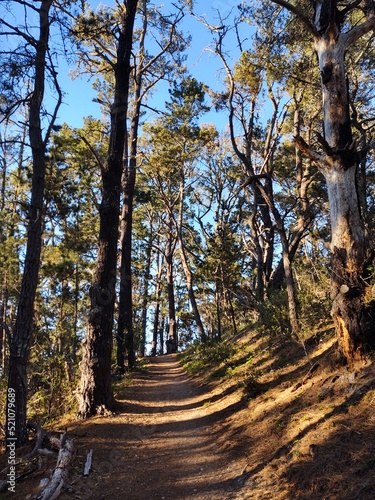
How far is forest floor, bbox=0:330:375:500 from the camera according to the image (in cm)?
358

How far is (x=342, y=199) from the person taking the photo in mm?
5203

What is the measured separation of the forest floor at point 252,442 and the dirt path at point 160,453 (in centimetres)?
2

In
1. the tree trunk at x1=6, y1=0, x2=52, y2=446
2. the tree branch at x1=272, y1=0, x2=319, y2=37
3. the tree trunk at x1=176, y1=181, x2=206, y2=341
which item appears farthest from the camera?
the tree trunk at x1=176, y1=181, x2=206, y2=341

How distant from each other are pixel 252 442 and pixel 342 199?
357 centimetres

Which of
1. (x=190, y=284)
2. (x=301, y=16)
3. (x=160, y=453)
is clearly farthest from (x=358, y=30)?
(x=190, y=284)

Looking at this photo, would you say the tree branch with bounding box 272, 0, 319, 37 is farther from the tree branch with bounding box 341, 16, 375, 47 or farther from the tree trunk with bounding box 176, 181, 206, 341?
the tree trunk with bounding box 176, 181, 206, 341

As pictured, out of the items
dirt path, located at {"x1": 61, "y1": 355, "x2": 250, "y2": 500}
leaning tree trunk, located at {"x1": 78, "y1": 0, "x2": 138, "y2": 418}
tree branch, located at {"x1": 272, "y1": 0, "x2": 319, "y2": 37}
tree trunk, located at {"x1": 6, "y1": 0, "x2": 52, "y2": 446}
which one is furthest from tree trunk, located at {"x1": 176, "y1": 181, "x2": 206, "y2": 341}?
tree branch, located at {"x1": 272, "y1": 0, "x2": 319, "y2": 37}

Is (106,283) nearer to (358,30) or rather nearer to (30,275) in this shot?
(30,275)

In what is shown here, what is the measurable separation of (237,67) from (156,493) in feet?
34.8

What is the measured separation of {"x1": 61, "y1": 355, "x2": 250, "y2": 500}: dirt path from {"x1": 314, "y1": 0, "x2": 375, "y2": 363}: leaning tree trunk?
2.24 metres

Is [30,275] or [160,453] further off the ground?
[30,275]

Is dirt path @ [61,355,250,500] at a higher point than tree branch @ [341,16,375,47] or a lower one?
lower

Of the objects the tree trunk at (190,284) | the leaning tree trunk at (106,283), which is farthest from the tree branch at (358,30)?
the tree trunk at (190,284)

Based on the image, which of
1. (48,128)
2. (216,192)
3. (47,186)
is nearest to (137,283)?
(216,192)
